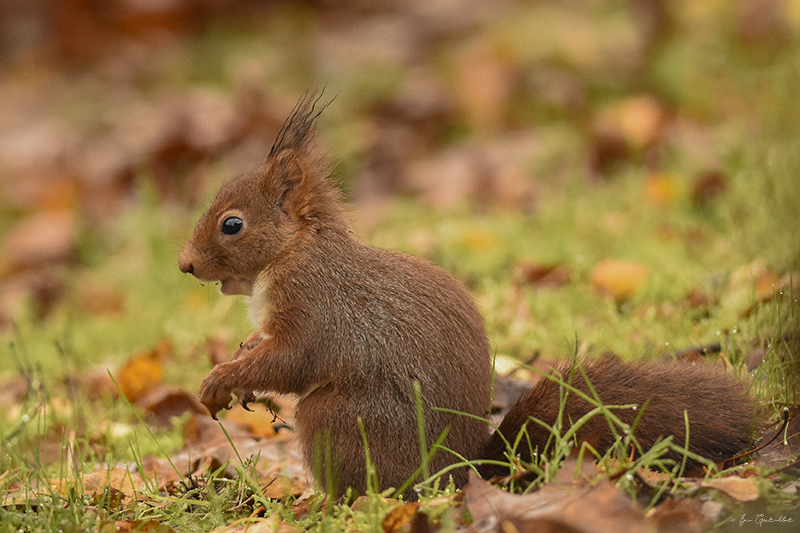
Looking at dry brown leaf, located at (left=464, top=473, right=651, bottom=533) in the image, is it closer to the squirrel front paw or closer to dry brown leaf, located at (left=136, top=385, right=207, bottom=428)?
the squirrel front paw

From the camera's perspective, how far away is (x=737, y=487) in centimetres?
189

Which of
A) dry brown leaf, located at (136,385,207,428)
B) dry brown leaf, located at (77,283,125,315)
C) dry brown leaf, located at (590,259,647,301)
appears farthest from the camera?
dry brown leaf, located at (77,283,125,315)

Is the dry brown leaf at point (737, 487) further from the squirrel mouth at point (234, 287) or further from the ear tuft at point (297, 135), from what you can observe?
the ear tuft at point (297, 135)

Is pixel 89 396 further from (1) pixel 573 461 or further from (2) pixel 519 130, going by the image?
(2) pixel 519 130

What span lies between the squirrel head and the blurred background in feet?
0.81

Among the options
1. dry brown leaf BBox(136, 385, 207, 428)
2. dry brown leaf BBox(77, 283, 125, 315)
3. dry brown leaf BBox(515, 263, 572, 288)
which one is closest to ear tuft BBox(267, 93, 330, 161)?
dry brown leaf BBox(136, 385, 207, 428)

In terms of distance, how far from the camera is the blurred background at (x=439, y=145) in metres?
4.03

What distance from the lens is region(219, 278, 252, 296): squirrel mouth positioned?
2604 mm

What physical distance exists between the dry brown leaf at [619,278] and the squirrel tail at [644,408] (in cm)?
151

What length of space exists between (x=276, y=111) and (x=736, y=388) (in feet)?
20.6

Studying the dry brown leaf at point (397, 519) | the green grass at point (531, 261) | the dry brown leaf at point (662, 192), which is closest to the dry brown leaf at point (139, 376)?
the green grass at point (531, 261)

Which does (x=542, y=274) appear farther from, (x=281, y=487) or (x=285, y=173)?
(x=281, y=487)

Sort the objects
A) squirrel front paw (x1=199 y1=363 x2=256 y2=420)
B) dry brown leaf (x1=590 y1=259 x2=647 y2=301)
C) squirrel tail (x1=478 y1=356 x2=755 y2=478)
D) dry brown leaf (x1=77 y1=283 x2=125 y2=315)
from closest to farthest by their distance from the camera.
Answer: squirrel tail (x1=478 y1=356 x2=755 y2=478) < squirrel front paw (x1=199 y1=363 x2=256 y2=420) < dry brown leaf (x1=590 y1=259 x2=647 y2=301) < dry brown leaf (x1=77 y1=283 x2=125 y2=315)
